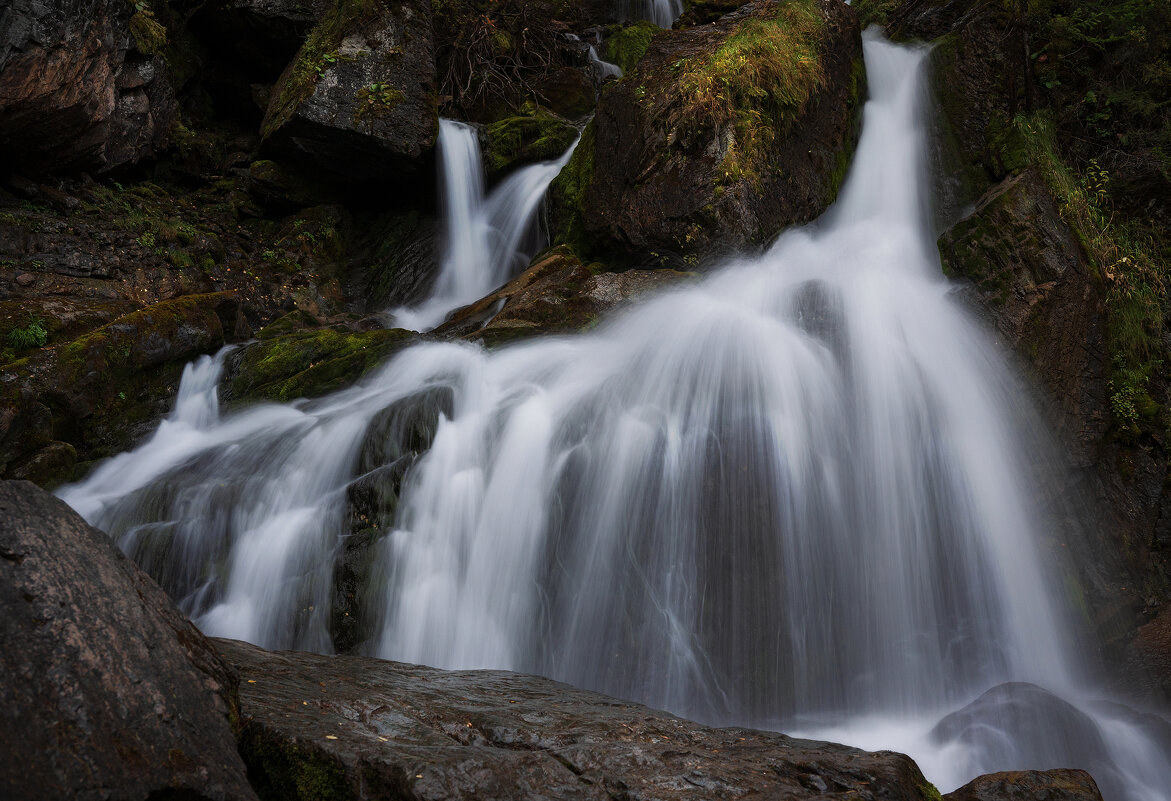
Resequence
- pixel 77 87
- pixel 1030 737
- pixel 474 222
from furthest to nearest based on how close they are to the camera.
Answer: pixel 474 222 < pixel 77 87 < pixel 1030 737

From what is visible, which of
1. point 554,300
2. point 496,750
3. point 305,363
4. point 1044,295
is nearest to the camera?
point 496,750

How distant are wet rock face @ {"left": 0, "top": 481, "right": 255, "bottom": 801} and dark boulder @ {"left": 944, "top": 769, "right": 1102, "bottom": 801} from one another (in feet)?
8.08

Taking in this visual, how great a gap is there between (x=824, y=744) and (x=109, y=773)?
7.69ft

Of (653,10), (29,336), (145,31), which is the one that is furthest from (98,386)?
(653,10)

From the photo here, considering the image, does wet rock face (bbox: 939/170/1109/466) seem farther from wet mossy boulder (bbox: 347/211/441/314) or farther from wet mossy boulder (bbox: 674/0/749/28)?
wet mossy boulder (bbox: 347/211/441/314)

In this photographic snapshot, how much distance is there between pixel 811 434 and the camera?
5379 mm

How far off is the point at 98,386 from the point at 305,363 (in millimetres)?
1792

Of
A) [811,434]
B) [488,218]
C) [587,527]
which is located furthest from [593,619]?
[488,218]

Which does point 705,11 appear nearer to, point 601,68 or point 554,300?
point 601,68

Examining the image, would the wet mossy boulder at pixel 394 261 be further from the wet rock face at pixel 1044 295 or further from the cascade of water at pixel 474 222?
the wet rock face at pixel 1044 295

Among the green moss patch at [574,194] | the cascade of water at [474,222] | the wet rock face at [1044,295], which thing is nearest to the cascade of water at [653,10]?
the cascade of water at [474,222]

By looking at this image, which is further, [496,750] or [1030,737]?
[1030,737]

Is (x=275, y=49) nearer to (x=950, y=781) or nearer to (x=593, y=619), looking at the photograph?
(x=593, y=619)

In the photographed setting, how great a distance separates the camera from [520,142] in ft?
36.6
